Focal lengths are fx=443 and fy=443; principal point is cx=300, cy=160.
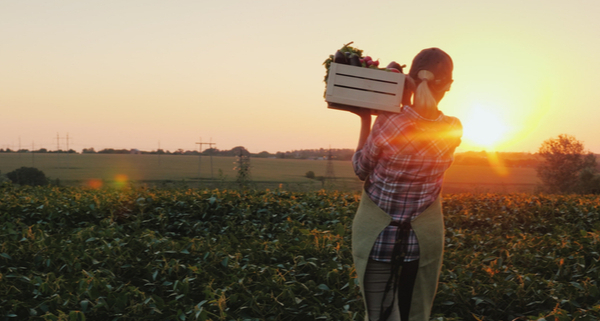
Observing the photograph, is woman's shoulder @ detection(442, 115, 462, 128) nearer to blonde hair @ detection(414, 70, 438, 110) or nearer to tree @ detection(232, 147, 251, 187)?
blonde hair @ detection(414, 70, 438, 110)

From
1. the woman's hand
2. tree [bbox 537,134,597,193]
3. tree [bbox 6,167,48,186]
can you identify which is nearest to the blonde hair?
the woman's hand

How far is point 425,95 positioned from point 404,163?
13.2 inches

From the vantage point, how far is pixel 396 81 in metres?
2.18

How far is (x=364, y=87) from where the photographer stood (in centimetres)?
221

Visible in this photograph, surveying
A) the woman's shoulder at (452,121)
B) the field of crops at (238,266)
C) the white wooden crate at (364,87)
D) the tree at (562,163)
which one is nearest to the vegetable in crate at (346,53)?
the white wooden crate at (364,87)

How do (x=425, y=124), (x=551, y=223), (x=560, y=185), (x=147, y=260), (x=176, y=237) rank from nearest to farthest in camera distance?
(x=425, y=124) → (x=147, y=260) → (x=176, y=237) → (x=551, y=223) → (x=560, y=185)

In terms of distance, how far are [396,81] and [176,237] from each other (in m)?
5.08

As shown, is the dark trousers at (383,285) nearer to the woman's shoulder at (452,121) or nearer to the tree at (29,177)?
the woman's shoulder at (452,121)

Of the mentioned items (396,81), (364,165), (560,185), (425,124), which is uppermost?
(396,81)

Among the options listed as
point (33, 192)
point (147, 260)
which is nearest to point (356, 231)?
point (147, 260)

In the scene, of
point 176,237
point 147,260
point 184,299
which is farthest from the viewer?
point 176,237

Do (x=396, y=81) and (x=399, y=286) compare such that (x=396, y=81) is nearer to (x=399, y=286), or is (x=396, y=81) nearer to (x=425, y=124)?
(x=425, y=124)

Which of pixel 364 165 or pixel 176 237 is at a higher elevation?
pixel 364 165

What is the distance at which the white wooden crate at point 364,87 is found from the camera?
2145 millimetres
